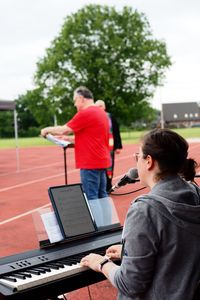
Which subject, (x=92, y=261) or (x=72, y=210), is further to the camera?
(x=72, y=210)

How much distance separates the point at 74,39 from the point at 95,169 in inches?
1546

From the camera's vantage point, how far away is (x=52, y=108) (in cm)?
4303

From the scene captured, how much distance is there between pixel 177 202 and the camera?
73.1 inches

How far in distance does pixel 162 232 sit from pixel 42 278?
61 centimetres

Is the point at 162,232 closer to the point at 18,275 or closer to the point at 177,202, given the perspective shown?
the point at 177,202

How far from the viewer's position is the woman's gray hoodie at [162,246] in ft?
5.94

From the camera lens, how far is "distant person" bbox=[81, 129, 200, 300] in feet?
5.95

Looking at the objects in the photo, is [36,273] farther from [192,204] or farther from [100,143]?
[100,143]

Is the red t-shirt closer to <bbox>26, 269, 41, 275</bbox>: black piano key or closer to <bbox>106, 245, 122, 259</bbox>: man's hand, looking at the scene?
<bbox>106, 245, 122, 259</bbox>: man's hand

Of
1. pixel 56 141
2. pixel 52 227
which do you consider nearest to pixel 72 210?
pixel 52 227

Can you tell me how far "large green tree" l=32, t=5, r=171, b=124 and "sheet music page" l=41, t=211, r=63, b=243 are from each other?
39.6 m

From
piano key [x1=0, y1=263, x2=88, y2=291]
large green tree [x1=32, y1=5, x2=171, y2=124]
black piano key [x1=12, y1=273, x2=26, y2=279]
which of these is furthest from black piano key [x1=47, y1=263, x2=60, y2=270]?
large green tree [x1=32, y1=5, x2=171, y2=124]

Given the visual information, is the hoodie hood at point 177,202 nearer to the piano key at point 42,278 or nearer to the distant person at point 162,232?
the distant person at point 162,232

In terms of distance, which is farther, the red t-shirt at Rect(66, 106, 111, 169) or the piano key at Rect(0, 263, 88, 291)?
the red t-shirt at Rect(66, 106, 111, 169)
